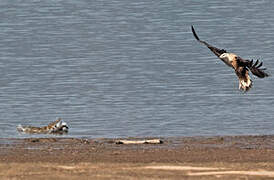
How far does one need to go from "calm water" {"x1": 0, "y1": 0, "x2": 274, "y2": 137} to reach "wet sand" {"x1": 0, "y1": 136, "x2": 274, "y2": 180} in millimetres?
1409

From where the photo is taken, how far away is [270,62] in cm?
2859

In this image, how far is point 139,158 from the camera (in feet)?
53.8

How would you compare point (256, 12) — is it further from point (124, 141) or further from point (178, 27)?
point (124, 141)

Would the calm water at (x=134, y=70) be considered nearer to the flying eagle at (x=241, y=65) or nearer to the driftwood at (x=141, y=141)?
the driftwood at (x=141, y=141)

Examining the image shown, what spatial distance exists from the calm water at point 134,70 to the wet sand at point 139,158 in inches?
55.5

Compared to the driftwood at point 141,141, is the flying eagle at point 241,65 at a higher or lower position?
higher

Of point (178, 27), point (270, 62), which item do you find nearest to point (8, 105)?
point (270, 62)

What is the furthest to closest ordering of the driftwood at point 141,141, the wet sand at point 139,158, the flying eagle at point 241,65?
the driftwood at point 141,141, the flying eagle at point 241,65, the wet sand at point 139,158

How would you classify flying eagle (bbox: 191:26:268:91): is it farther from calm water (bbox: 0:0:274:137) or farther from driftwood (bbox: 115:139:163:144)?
calm water (bbox: 0:0:274:137)

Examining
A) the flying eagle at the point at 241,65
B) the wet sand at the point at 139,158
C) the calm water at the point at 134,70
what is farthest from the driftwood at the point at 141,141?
the flying eagle at the point at 241,65

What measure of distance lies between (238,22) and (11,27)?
24.3 feet

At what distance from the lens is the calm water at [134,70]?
21.6 metres

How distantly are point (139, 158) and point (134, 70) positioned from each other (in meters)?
11.7

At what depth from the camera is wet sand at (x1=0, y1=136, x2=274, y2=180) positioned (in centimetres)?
1424
